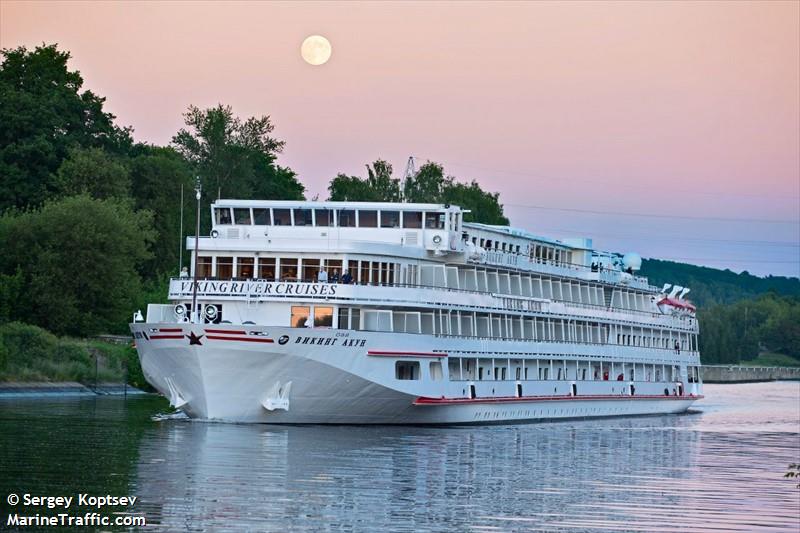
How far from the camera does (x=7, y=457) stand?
39.2m

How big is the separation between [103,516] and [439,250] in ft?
97.2

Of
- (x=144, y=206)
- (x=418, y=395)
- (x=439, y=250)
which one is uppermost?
(x=144, y=206)

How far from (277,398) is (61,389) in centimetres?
2373

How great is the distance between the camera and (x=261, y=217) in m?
58.1

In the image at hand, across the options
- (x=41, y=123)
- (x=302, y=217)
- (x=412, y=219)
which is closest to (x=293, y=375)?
A: (x=302, y=217)

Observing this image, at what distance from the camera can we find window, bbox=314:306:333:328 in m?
53.2

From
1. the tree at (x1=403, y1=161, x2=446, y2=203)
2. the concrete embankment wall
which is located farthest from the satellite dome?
the concrete embankment wall

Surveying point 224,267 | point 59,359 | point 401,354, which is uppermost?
point 224,267

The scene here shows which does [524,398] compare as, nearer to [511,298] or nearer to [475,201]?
[511,298]

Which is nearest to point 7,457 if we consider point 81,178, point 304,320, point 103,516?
point 103,516

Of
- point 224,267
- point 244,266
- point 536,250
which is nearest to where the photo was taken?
point 244,266

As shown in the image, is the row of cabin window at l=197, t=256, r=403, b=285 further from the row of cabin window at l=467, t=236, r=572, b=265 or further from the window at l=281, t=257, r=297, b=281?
the row of cabin window at l=467, t=236, r=572, b=265

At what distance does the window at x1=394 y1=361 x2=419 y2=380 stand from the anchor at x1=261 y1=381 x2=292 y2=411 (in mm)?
4857

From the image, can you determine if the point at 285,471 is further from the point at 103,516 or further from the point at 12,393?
the point at 12,393
